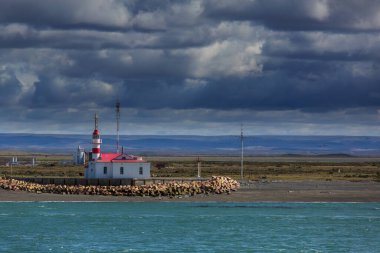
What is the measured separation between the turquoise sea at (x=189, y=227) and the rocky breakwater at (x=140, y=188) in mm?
3509

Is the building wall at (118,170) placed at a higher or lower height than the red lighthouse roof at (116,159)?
lower

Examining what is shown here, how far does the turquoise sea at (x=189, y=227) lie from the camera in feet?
183

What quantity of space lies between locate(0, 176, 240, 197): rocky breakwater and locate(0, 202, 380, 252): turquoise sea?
11.5 feet

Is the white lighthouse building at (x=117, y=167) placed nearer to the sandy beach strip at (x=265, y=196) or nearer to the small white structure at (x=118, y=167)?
the small white structure at (x=118, y=167)

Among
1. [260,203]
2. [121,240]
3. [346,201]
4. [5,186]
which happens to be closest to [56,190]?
[5,186]

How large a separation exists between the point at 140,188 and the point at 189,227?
2144 centimetres

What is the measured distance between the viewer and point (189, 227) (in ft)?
213

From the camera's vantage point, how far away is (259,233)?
205 feet

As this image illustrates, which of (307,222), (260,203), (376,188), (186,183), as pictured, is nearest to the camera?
(307,222)

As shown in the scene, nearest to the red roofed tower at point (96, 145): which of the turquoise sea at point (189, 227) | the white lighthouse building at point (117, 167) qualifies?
the white lighthouse building at point (117, 167)

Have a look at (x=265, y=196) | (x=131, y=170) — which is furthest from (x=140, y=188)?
(x=265, y=196)

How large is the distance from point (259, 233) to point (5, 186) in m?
34.0

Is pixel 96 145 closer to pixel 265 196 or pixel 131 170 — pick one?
pixel 131 170

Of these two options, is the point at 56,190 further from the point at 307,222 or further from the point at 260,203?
the point at 307,222
